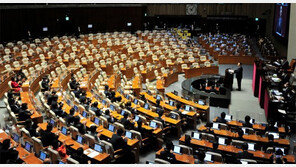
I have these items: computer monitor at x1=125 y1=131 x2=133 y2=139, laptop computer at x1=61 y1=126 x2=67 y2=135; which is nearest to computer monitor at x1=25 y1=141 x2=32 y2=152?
laptop computer at x1=61 y1=126 x2=67 y2=135

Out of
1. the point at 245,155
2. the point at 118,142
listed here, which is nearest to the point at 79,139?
the point at 118,142

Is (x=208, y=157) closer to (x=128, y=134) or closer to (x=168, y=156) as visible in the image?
(x=168, y=156)

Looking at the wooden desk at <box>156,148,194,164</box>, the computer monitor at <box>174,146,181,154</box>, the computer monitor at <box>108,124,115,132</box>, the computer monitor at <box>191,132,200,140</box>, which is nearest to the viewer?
the wooden desk at <box>156,148,194,164</box>

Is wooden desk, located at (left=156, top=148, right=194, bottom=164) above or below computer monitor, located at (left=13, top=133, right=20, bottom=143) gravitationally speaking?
below

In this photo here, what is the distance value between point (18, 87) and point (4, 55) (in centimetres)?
766

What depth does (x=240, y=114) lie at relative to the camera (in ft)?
56.3

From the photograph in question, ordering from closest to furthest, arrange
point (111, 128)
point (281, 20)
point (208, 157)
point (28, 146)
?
point (208, 157)
point (28, 146)
point (111, 128)
point (281, 20)

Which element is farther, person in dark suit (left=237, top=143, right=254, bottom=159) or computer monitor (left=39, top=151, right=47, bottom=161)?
person in dark suit (left=237, top=143, right=254, bottom=159)

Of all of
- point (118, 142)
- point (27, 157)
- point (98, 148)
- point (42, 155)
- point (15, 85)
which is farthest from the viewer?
point (15, 85)

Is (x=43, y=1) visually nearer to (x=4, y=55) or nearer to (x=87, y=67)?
(x=4, y=55)

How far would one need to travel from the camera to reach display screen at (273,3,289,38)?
26042mm

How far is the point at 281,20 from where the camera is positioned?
2847 centimetres

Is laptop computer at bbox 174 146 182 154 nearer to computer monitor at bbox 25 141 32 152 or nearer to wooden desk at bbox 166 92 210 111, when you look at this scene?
computer monitor at bbox 25 141 32 152

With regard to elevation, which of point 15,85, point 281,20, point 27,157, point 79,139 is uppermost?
point 281,20
